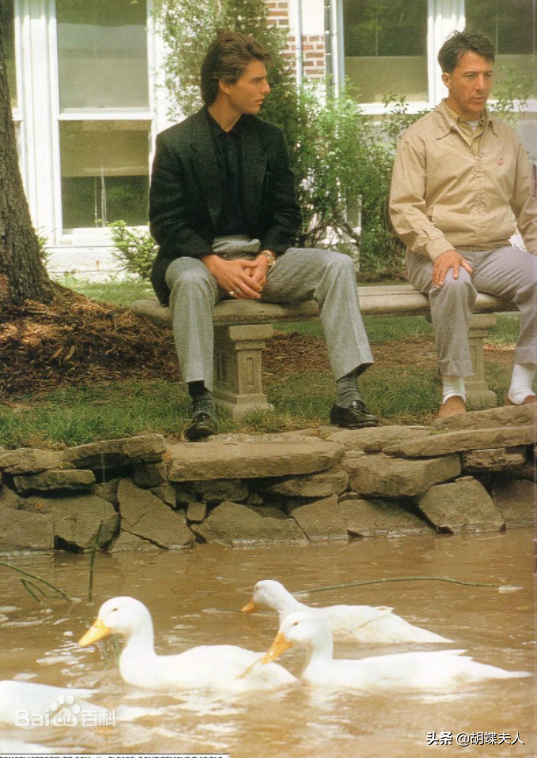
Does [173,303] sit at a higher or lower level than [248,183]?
lower

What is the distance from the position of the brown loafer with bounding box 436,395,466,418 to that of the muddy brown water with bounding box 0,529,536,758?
26.3 inches

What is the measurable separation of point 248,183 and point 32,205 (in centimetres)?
625

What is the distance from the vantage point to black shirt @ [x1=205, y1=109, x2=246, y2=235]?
18.1 feet

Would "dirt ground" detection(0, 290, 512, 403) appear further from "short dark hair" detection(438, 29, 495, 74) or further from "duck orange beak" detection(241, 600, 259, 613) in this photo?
"duck orange beak" detection(241, 600, 259, 613)

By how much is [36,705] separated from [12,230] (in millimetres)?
4125

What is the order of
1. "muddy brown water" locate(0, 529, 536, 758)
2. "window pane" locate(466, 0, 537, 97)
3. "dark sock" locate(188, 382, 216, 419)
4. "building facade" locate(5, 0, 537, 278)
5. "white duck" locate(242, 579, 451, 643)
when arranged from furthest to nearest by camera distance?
"window pane" locate(466, 0, 537, 97) < "building facade" locate(5, 0, 537, 278) < "dark sock" locate(188, 382, 216, 419) < "white duck" locate(242, 579, 451, 643) < "muddy brown water" locate(0, 529, 536, 758)

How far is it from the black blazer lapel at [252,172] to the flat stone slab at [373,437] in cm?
116

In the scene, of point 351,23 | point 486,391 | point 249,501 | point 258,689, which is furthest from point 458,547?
point 351,23

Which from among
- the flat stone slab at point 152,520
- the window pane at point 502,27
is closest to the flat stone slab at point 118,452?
the flat stone slab at point 152,520

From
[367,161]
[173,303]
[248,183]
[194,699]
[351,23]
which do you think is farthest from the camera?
[351,23]

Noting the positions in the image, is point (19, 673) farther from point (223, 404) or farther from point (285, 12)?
point (285, 12)

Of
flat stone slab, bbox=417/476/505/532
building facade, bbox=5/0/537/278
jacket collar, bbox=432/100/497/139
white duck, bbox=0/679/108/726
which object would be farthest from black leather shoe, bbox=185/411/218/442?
building facade, bbox=5/0/537/278

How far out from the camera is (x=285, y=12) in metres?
11.1

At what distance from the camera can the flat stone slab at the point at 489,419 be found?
5.11 metres
